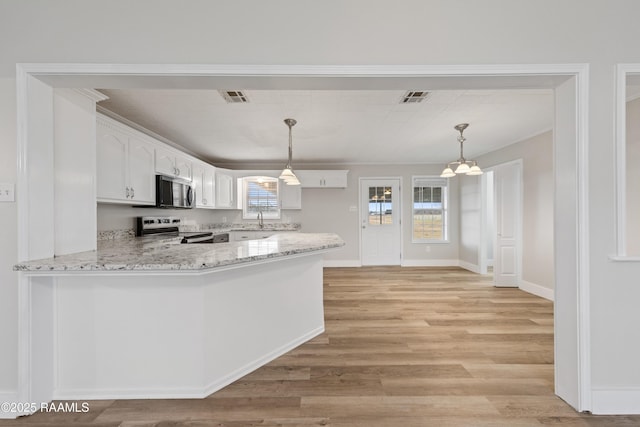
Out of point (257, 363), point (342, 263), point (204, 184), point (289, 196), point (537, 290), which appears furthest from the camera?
point (342, 263)

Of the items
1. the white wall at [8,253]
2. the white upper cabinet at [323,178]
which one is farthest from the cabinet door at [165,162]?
the white upper cabinet at [323,178]

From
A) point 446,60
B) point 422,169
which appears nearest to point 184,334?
point 446,60

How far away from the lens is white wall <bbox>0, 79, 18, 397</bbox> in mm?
1724

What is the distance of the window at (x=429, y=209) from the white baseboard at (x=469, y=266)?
66 cm

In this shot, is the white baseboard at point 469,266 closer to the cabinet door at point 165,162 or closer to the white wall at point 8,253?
the cabinet door at point 165,162

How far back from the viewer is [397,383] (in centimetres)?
202

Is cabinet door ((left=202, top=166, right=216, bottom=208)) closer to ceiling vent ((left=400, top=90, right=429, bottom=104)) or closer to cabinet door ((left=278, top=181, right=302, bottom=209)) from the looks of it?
cabinet door ((left=278, top=181, right=302, bottom=209))

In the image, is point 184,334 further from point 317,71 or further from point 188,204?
point 188,204

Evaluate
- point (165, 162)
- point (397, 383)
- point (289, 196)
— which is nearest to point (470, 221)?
point (289, 196)

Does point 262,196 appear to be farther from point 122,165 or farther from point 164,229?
point 122,165

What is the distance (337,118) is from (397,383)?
114 inches

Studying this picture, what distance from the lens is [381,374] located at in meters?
2.13

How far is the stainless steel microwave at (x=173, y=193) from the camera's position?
11.6ft

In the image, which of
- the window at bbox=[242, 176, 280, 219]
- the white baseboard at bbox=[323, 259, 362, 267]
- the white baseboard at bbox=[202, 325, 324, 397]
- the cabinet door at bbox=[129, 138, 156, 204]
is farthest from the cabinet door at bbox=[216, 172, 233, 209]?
the white baseboard at bbox=[202, 325, 324, 397]
